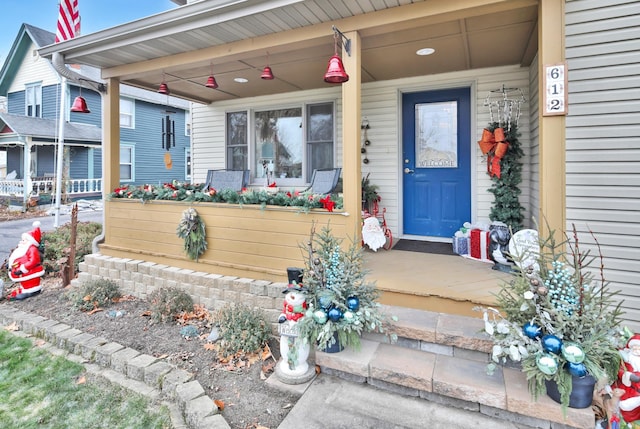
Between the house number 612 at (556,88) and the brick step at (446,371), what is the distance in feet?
5.31

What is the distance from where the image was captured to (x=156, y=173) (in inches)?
604

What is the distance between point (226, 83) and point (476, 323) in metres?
4.55

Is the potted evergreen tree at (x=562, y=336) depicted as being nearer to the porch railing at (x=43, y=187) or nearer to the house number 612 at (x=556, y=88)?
the house number 612 at (x=556, y=88)

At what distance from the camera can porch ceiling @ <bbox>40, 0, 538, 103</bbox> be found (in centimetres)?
293

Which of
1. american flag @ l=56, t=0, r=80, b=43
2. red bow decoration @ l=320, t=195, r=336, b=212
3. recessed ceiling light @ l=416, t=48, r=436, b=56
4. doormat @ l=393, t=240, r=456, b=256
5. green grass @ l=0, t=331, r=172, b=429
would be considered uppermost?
american flag @ l=56, t=0, r=80, b=43

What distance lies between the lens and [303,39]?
3.32m

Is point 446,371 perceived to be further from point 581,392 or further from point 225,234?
point 225,234

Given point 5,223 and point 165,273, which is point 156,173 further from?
point 165,273

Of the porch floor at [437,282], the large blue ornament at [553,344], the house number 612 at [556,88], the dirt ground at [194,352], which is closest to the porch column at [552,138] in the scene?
the house number 612 at [556,88]

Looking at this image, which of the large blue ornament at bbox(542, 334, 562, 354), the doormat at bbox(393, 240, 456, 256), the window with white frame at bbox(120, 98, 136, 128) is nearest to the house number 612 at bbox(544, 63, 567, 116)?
the large blue ornament at bbox(542, 334, 562, 354)

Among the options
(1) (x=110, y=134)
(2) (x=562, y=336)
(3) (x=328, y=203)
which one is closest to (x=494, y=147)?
(3) (x=328, y=203)

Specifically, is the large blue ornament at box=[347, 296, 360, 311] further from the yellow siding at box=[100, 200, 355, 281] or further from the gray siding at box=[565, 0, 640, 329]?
the gray siding at box=[565, 0, 640, 329]

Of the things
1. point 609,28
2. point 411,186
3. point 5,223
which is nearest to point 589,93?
point 609,28

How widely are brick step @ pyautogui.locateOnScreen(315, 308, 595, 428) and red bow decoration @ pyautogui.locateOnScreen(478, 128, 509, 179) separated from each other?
2.23m
